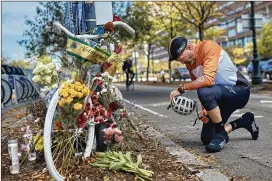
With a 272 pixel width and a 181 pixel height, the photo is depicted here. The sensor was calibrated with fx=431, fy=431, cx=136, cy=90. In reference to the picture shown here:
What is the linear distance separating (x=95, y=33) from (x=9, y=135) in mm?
2986

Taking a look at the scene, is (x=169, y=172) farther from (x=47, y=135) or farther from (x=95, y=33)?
(x=95, y=33)

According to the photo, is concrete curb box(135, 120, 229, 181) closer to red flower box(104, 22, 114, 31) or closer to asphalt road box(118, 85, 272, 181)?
asphalt road box(118, 85, 272, 181)

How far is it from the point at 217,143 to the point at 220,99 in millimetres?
478

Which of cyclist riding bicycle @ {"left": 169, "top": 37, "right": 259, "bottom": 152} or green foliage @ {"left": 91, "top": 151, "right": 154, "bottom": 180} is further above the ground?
cyclist riding bicycle @ {"left": 169, "top": 37, "right": 259, "bottom": 152}

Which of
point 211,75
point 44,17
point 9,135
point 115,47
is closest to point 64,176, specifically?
point 115,47

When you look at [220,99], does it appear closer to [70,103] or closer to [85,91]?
[85,91]

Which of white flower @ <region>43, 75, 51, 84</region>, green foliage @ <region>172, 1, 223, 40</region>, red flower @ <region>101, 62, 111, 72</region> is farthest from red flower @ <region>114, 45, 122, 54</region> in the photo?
green foliage @ <region>172, 1, 223, 40</region>

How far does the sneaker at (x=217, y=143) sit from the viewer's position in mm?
4543

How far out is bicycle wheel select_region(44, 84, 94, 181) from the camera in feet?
10.5

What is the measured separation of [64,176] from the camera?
10.8ft

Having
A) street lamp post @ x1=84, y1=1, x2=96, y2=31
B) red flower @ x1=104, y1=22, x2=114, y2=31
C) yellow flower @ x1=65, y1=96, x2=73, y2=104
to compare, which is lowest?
yellow flower @ x1=65, y1=96, x2=73, y2=104

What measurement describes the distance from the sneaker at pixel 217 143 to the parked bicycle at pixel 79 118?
1220mm

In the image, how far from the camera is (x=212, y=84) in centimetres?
454

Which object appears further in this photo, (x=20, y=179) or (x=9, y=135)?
(x=9, y=135)
